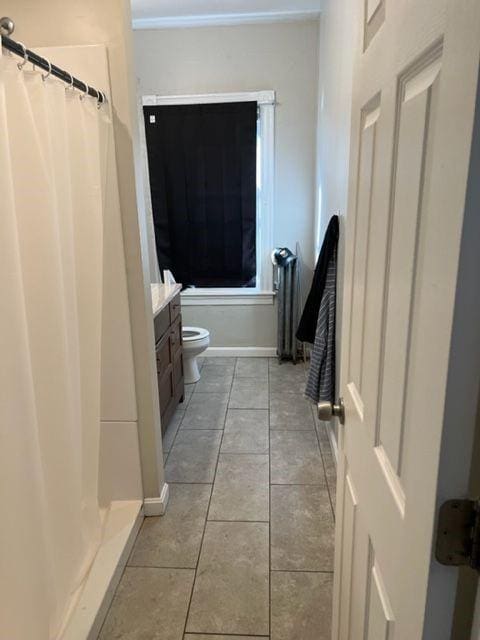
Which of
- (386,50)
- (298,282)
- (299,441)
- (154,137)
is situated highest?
(154,137)

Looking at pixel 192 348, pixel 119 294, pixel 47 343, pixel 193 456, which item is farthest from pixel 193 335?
pixel 47 343

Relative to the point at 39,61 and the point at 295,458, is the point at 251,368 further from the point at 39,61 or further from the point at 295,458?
the point at 39,61

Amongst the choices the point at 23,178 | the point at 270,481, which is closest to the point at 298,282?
the point at 270,481

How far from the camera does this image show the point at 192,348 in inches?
140

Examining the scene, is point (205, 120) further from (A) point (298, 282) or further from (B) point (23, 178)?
(B) point (23, 178)

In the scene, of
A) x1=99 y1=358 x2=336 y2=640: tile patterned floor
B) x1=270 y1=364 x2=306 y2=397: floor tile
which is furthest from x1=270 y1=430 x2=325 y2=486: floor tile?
x1=270 y1=364 x2=306 y2=397: floor tile

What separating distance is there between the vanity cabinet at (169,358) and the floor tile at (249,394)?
43cm

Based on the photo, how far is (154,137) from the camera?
3969 millimetres

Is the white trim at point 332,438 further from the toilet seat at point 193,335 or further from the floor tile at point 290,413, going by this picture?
the toilet seat at point 193,335

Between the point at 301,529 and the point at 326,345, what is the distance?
1.01 metres

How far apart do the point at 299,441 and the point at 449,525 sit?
236 cm

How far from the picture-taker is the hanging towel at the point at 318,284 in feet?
8.37

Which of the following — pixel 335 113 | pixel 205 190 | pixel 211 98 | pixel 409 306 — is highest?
pixel 211 98

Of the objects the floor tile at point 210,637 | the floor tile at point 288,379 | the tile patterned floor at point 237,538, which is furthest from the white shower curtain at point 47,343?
the floor tile at point 288,379
